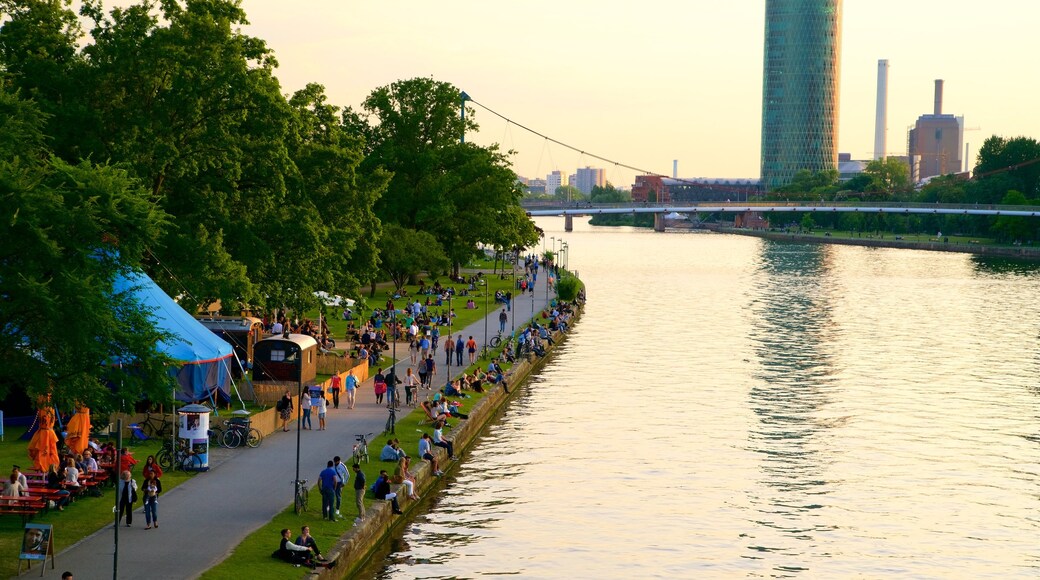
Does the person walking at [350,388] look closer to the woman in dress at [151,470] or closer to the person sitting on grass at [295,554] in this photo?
the woman in dress at [151,470]

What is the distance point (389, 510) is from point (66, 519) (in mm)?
6760

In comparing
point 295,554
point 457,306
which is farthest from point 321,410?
point 457,306

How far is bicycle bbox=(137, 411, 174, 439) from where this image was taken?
109ft

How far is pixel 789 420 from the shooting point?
45.6 metres

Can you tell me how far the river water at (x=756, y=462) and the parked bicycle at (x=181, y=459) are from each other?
214 inches

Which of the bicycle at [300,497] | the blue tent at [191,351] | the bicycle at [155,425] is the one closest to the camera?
Answer: the bicycle at [300,497]

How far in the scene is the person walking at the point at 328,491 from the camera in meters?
25.8

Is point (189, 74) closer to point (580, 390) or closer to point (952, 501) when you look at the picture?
point (580, 390)

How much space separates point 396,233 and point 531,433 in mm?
43855

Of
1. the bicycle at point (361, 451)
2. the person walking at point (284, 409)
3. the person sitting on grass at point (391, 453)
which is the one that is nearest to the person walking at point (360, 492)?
the bicycle at point (361, 451)

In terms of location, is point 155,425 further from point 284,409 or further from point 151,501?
point 151,501

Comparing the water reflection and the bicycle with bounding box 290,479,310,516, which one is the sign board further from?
the water reflection

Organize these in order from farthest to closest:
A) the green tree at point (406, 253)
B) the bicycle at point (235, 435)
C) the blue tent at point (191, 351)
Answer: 1. the green tree at point (406, 253)
2. the blue tent at point (191, 351)
3. the bicycle at point (235, 435)

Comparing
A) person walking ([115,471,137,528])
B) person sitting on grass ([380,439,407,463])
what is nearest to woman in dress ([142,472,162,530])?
person walking ([115,471,137,528])
